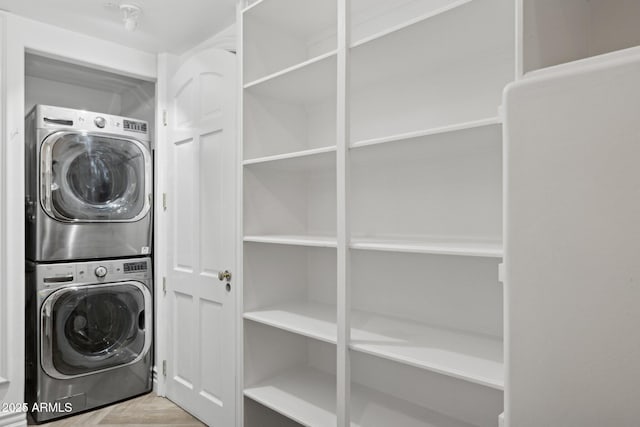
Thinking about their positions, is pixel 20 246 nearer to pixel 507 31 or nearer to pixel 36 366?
pixel 36 366

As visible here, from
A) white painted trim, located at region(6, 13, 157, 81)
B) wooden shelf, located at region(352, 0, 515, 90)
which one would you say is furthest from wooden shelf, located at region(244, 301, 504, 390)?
white painted trim, located at region(6, 13, 157, 81)

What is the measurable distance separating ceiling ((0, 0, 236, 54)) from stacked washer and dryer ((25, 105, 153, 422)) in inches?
21.2

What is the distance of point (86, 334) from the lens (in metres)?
2.51

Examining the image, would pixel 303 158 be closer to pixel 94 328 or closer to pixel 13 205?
pixel 13 205

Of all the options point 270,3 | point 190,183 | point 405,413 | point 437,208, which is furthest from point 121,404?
point 270,3

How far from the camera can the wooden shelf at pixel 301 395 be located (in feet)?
5.16

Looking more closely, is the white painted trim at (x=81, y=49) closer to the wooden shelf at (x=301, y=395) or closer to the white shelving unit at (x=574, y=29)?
the wooden shelf at (x=301, y=395)

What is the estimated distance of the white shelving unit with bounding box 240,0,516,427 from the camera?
1327 mm

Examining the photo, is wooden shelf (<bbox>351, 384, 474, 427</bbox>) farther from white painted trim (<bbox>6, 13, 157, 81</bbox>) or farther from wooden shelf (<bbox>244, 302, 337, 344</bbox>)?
white painted trim (<bbox>6, 13, 157, 81</bbox>)

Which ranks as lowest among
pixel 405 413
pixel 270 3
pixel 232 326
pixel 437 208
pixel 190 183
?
pixel 405 413

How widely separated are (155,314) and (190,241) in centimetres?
77

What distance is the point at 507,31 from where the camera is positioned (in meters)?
1.26

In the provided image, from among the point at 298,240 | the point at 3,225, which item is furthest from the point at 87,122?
the point at 298,240

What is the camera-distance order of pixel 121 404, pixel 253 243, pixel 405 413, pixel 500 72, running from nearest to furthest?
pixel 500 72 → pixel 405 413 → pixel 253 243 → pixel 121 404
